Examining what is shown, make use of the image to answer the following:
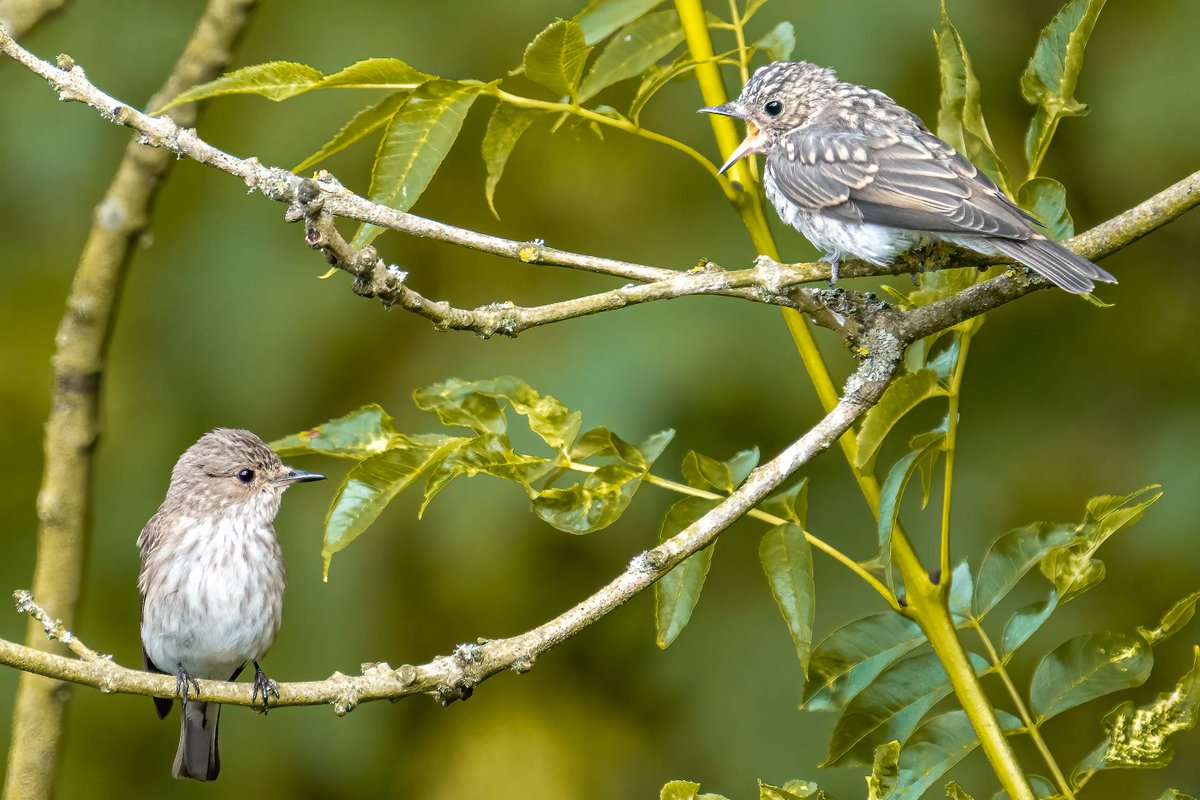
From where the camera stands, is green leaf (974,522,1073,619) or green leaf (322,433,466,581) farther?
green leaf (974,522,1073,619)

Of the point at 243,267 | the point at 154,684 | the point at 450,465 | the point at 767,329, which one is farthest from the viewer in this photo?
the point at 243,267

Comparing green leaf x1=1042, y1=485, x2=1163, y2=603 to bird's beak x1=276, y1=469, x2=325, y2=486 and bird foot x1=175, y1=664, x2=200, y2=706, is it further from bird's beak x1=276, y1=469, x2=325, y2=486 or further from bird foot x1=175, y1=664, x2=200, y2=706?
bird's beak x1=276, y1=469, x2=325, y2=486

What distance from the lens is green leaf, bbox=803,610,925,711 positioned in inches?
98.7

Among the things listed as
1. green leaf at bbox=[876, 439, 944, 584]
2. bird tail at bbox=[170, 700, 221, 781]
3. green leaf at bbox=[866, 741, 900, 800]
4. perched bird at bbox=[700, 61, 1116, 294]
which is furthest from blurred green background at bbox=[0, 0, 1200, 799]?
green leaf at bbox=[866, 741, 900, 800]

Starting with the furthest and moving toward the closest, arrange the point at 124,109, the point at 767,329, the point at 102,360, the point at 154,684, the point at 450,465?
1. the point at 767,329
2. the point at 102,360
3. the point at 450,465
4. the point at 154,684
5. the point at 124,109

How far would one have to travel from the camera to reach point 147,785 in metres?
4.64

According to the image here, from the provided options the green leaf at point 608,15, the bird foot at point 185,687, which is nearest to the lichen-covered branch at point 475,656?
the bird foot at point 185,687

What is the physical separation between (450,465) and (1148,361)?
2.87 metres

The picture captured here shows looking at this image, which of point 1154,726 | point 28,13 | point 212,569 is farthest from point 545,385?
point 1154,726

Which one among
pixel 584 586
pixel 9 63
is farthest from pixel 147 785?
pixel 9 63

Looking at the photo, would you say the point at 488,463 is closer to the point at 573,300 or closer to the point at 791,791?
the point at 573,300

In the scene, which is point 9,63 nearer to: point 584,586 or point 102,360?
point 102,360

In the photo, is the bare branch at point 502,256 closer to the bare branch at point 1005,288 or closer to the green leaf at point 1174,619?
the bare branch at point 1005,288

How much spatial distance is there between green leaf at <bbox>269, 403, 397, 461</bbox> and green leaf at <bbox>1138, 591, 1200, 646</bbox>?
4.44 feet
